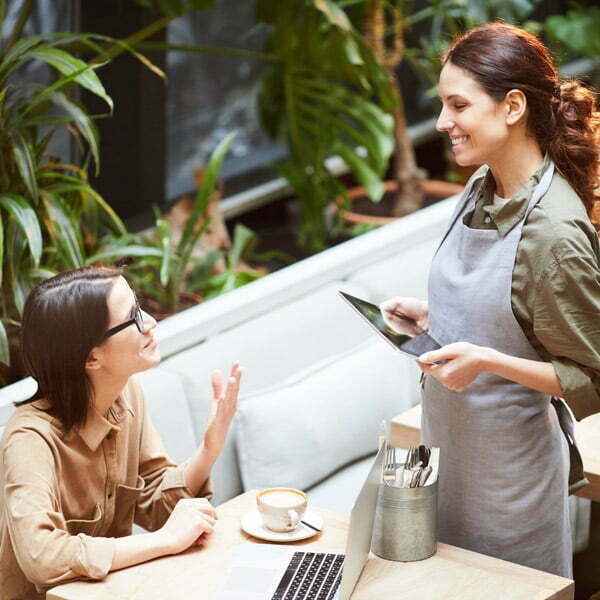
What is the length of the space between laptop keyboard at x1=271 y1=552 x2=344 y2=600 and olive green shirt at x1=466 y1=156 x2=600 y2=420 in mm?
516

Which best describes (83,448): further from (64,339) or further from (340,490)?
(340,490)

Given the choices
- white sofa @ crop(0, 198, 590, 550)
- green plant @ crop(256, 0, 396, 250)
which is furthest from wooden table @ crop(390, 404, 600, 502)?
green plant @ crop(256, 0, 396, 250)

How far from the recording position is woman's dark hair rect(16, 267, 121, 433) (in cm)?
212

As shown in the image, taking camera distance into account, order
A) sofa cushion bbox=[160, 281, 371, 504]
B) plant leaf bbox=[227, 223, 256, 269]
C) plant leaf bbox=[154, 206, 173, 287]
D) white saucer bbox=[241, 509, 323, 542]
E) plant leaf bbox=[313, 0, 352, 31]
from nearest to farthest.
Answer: white saucer bbox=[241, 509, 323, 542]
sofa cushion bbox=[160, 281, 371, 504]
plant leaf bbox=[154, 206, 173, 287]
plant leaf bbox=[313, 0, 352, 31]
plant leaf bbox=[227, 223, 256, 269]

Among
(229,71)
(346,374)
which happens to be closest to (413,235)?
(346,374)

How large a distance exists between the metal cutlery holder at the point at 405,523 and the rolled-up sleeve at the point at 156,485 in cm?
46

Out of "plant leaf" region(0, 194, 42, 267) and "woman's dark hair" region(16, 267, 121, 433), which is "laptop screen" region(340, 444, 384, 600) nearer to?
"woman's dark hair" region(16, 267, 121, 433)

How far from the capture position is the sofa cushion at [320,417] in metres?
2.98

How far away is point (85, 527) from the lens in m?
2.18

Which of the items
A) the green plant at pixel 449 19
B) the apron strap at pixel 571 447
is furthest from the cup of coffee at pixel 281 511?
the green plant at pixel 449 19

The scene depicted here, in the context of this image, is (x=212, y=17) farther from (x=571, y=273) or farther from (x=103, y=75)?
(x=571, y=273)

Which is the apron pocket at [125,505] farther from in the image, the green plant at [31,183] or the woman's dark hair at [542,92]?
the woman's dark hair at [542,92]

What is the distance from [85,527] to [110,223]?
156cm

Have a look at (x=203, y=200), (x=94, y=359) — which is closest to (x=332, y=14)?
(x=203, y=200)
